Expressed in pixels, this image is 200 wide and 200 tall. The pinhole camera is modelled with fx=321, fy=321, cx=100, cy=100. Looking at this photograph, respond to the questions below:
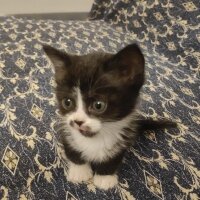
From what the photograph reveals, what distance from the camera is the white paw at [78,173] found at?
96 cm

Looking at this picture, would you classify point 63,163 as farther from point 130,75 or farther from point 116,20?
point 116,20

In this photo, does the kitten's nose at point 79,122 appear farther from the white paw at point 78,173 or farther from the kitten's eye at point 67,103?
the white paw at point 78,173

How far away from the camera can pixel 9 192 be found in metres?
0.92

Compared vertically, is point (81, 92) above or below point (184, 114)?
above

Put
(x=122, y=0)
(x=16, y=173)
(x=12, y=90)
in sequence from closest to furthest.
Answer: (x=16, y=173) → (x=12, y=90) → (x=122, y=0)

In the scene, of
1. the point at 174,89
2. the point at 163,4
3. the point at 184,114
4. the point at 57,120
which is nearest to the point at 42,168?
the point at 57,120

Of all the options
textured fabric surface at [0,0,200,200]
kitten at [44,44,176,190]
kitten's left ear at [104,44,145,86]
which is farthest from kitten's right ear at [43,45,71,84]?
textured fabric surface at [0,0,200,200]

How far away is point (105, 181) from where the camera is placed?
0.96 meters

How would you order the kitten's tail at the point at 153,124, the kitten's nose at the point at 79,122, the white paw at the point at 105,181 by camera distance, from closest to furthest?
1. the kitten's nose at the point at 79,122
2. the white paw at the point at 105,181
3. the kitten's tail at the point at 153,124

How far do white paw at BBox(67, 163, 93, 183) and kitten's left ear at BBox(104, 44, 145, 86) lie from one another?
299mm

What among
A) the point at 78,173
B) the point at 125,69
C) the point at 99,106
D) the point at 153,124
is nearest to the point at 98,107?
the point at 99,106

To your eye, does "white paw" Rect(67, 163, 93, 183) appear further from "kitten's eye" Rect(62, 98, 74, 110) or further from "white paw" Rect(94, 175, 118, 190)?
"kitten's eye" Rect(62, 98, 74, 110)

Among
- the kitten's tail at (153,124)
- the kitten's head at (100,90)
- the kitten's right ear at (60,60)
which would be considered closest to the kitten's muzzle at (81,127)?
the kitten's head at (100,90)

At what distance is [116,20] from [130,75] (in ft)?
4.18
